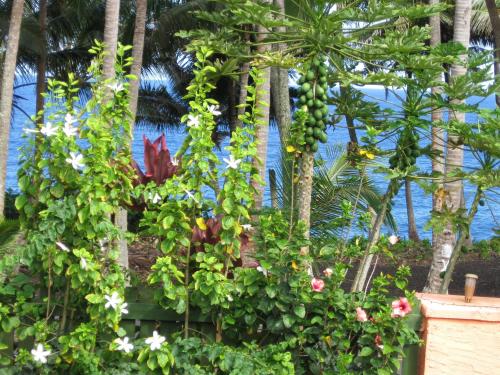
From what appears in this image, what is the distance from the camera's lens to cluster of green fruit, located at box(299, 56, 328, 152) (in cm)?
455

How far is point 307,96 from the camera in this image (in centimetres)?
457

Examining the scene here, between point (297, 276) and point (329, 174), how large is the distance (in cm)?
471

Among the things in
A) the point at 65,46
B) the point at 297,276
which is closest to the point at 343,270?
the point at 297,276

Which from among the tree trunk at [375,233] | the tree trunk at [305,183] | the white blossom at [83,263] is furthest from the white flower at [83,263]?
the tree trunk at [375,233]

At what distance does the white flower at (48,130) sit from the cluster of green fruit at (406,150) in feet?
6.70

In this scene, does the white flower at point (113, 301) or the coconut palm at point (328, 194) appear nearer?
the white flower at point (113, 301)

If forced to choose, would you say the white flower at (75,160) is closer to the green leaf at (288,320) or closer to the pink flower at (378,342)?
the green leaf at (288,320)

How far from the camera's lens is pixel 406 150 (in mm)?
4871

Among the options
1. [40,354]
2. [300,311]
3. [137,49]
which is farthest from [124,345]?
[137,49]

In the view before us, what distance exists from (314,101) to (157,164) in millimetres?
2707

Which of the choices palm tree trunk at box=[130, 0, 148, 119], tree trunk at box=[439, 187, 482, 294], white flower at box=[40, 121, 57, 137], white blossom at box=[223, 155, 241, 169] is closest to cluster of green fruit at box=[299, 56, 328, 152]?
white blossom at box=[223, 155, 241, 169]

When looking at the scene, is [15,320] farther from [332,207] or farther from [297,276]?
[332,207]

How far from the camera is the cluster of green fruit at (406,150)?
484 cm

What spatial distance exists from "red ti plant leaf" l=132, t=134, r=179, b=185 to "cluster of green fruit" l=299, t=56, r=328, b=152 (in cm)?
211
